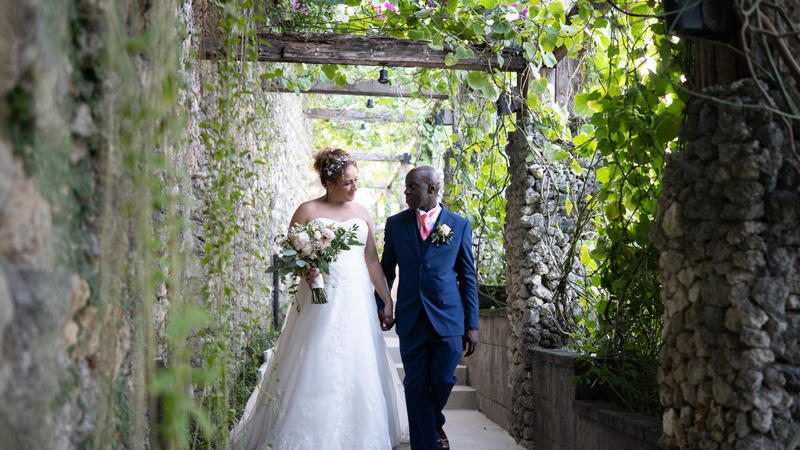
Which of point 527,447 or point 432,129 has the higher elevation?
point 432,129

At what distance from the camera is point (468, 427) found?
5070 mm

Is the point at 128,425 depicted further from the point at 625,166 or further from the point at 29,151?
the point at 625,166

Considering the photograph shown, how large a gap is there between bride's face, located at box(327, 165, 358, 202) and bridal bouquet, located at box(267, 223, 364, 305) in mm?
395

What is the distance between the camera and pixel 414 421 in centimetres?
371

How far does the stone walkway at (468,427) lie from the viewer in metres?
4.42

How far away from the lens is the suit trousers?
370 cm

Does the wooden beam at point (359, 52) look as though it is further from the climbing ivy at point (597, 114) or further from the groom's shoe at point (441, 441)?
the groom's shoe at point (441, 441)

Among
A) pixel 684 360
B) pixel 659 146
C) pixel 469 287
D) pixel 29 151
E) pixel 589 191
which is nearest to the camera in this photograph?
pixel 29 151

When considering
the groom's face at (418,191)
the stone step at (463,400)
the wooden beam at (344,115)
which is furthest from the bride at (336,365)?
the wooden beam at (344,115)

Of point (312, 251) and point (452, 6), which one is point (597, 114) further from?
point (312, 251)

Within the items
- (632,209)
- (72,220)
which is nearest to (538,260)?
(632,209)

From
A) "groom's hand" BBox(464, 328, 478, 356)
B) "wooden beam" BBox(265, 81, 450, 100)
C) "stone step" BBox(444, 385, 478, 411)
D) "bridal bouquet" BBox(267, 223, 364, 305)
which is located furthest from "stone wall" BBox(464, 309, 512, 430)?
"wooden beam" BBox(265, 81, 450, 100)

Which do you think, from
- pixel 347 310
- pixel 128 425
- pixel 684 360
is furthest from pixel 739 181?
pixel 347 310

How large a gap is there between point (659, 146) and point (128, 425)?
→ 2.13 metres
